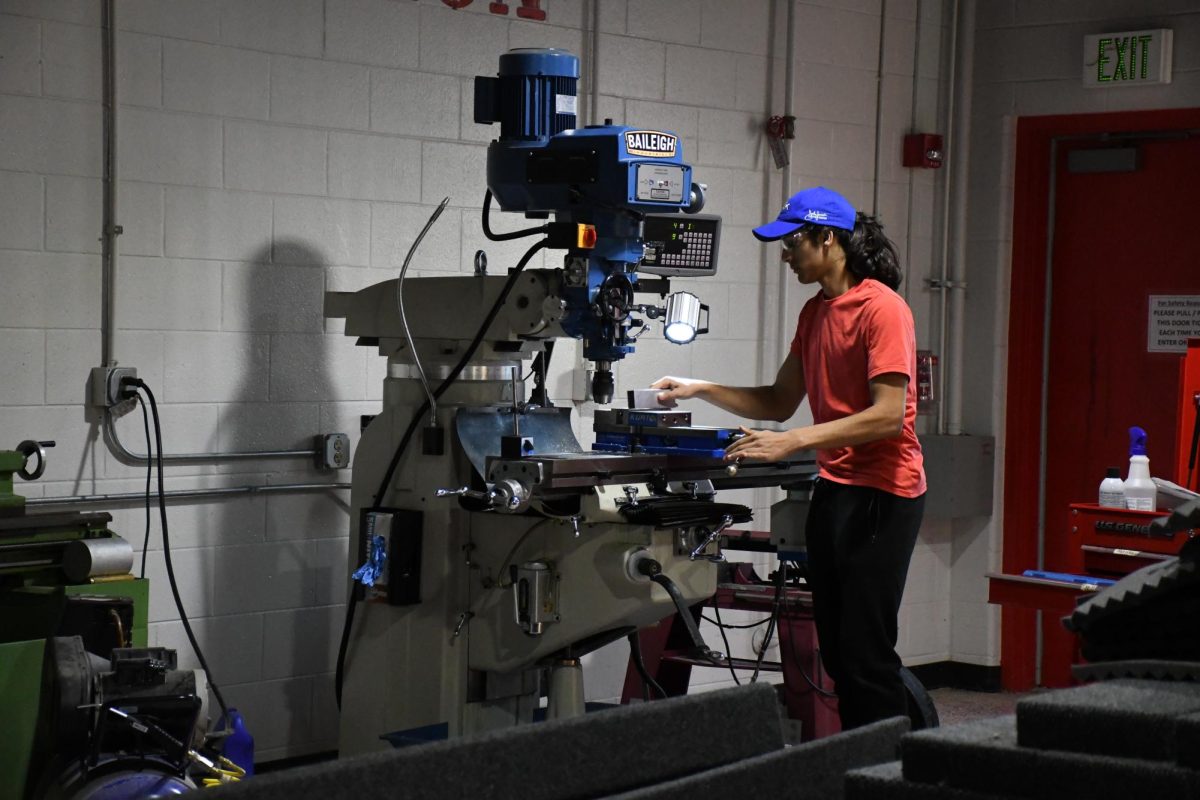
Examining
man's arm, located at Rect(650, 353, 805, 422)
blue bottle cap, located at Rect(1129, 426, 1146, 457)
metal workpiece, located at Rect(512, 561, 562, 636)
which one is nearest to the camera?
metal workpiece, located at Rect(512, 561, 562, 636)

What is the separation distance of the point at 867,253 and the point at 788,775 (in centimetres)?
270

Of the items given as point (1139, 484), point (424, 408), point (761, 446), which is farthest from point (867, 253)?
point (1139, 484)

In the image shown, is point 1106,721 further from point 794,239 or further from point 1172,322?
point 1172,322

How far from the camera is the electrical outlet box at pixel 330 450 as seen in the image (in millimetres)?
4262

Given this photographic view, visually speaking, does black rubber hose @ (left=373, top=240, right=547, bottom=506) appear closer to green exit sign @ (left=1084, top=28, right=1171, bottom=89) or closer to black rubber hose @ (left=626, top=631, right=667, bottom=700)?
black rubber hose @ (left=626, top=631, right=667, bottom=700)

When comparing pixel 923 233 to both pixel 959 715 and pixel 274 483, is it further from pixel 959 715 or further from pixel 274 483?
pixel 274 483

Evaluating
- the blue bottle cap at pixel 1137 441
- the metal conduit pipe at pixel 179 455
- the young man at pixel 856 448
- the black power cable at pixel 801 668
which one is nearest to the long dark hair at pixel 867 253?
the young man at pixel 856 448

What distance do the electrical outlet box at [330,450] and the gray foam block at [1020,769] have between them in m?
3.37

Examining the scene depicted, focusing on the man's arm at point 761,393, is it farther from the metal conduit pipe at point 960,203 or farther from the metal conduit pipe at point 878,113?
the metal conduit pipe at point 960,203

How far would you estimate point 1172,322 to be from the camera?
5363 millimetres

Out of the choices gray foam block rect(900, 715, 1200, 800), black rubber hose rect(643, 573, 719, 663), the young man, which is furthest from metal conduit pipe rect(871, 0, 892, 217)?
gray foam block rect(900, 715, 1200, 800)

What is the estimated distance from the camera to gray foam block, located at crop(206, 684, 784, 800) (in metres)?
0.98

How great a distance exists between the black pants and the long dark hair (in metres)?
0.54

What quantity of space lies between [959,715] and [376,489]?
2525mm
